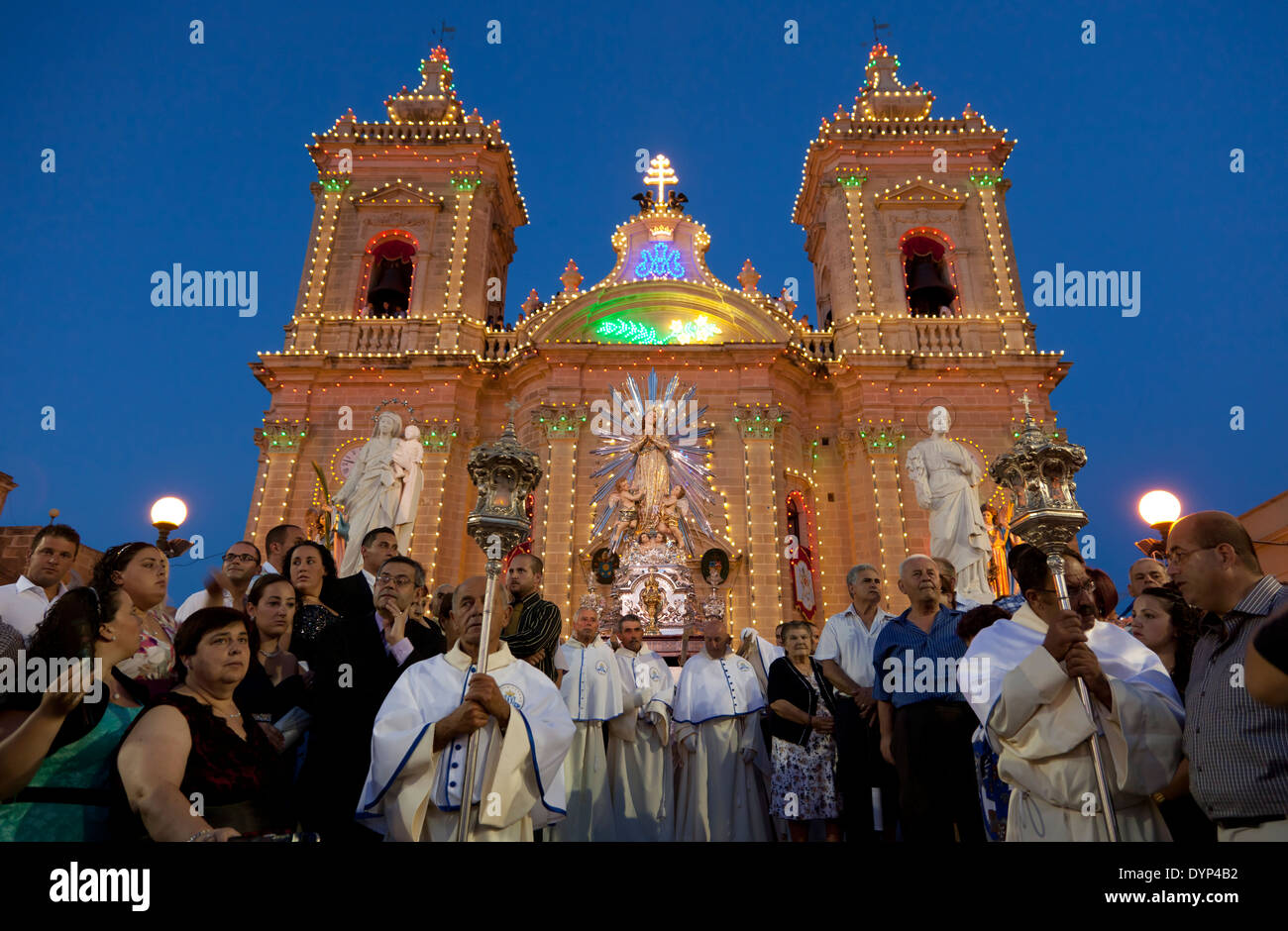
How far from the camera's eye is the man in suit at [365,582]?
5.59 metres

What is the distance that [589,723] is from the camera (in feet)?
22.5

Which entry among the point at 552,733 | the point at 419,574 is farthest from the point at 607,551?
the point at 552,733

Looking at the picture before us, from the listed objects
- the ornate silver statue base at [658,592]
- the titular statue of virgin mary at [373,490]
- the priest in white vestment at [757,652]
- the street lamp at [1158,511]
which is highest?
the titular statue of virgin mary at [373,490]

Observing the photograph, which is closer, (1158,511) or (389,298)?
(1158,511)

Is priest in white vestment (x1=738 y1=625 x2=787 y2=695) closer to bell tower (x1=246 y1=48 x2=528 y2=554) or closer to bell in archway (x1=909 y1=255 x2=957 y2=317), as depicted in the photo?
bell tower (x1=246 y1=48 x2=528 y2=554)

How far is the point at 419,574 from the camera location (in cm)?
510

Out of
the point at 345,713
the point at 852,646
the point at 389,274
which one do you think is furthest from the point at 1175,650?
the point at 389,274

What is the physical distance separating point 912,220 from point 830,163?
2.75 meters

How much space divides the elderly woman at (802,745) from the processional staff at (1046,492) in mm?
2242

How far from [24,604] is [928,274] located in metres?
19.6

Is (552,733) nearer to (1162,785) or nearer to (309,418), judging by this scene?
(1162,785)

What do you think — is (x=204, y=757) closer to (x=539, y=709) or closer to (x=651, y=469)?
(x=539, y=709)

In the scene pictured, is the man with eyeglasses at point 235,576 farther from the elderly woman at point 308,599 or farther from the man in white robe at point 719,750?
the man in white robe at point 719,750

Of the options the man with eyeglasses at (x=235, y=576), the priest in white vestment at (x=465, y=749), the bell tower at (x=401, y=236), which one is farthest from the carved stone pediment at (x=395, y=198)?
the priest in white vestment at (x=465, y=749)
